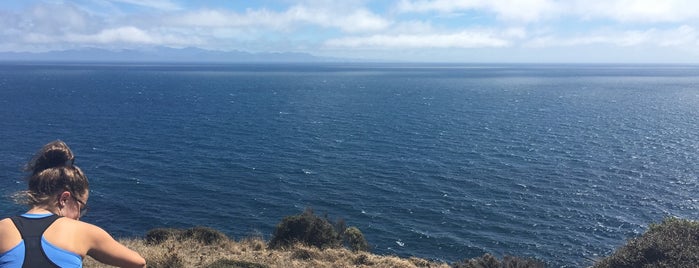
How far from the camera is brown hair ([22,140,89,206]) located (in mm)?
4008

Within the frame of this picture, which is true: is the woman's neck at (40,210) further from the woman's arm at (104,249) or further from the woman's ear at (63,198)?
the woman's arm at (104,249)

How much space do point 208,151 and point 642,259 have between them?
2118 inches

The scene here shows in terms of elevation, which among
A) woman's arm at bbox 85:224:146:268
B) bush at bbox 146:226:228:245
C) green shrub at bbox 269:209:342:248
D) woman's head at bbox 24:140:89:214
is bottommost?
green shrub at bbox 269:209:342:248

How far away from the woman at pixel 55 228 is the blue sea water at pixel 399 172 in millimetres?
32601

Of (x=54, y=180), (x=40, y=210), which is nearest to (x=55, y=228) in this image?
(x=40, y=210)

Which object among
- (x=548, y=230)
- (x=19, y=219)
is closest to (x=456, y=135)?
(x=548, y=230)

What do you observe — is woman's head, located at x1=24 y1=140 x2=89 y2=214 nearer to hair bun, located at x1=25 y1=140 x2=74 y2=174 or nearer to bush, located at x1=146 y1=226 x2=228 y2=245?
hair bun, located at x1=25 y1=140 x2=74 y2=174

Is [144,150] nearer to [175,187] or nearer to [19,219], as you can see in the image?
[175,187]

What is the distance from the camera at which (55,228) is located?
12.4 ft

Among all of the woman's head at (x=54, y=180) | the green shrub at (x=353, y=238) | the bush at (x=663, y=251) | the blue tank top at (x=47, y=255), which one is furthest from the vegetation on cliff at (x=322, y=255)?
the blue tank top at (x=47, y=255)

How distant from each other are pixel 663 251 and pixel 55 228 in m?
19.5

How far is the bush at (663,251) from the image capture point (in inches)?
658

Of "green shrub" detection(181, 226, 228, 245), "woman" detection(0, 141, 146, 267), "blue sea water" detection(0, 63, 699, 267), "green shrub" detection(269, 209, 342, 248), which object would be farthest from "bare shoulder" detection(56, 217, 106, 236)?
"blue sea water" detection(0, 63, 699, 267)

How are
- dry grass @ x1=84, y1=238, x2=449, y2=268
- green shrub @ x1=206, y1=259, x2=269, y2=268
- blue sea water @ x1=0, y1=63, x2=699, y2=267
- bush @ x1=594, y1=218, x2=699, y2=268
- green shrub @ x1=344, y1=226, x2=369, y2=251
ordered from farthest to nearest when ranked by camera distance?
blue sea water @ x1=0, y1=63, x2=699, y2=267 → green shrub @ x1=344, y1=226, x2=369, y2=251 → bush @ x1=594, y1=218, x2=699, y2=268 → dry grass @ x1=84, y1=238, x2=449, y2=268 → green shrub @ x1=206, y1=259, x2=269, y2=268
